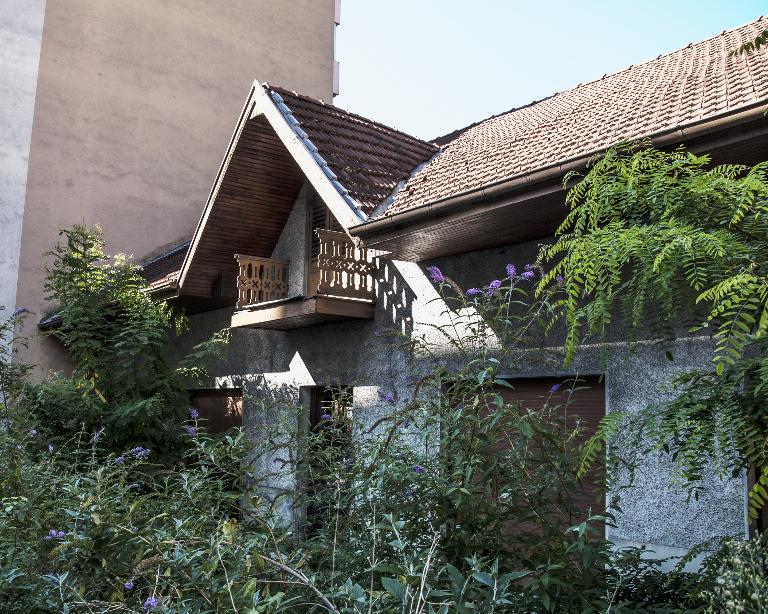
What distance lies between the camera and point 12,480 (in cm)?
510

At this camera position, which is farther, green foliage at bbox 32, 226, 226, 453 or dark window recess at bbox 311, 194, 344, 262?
dark window recess at bbox 311, 194, 344, 262

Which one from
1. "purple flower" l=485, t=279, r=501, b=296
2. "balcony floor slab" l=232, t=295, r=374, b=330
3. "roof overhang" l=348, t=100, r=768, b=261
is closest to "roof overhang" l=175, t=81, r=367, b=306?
"balcony floor slab" l=232, t=295, r=374, b=330

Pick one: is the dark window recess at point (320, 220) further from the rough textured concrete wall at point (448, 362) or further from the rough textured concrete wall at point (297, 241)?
the rough textured concrete wall at point (448, 362)

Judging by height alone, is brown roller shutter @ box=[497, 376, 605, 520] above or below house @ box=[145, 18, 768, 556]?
below

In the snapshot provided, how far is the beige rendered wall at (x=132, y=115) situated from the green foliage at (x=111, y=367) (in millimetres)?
4215

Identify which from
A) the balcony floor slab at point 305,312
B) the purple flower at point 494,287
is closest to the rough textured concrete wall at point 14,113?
the balcony floor slab at point 305,312

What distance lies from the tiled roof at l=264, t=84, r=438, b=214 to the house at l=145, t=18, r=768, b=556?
0.03 meters

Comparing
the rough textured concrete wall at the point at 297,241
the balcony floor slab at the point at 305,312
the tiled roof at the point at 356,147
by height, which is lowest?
the balcony floor slab at the point at 305,312

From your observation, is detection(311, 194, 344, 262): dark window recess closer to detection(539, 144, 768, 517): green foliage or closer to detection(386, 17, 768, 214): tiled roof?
detection(386, 17, 768, 214): tiled roof

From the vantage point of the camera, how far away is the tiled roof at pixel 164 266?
1277 centimetres

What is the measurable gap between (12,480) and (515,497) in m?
3.13

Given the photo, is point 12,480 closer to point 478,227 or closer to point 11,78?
point 478,227

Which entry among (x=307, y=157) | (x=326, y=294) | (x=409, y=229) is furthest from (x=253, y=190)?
(x=409, y=229)

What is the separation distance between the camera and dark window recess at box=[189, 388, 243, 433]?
39.0 feet
